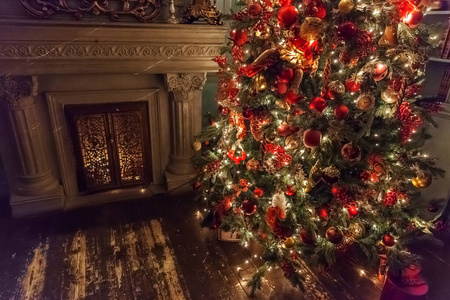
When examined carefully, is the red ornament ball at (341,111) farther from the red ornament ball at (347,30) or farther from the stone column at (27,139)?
the stone column at (27,139)

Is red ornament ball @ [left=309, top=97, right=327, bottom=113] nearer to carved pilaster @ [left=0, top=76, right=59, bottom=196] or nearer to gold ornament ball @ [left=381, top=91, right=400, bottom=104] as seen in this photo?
gold ornament ball @ [left=381, top=91, right=400, bottom=104]

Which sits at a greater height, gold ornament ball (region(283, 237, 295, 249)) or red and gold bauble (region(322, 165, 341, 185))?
red and gold bauble (region(322, 165, 341, 185))

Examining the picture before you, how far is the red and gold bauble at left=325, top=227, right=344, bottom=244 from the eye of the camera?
6.48 feet

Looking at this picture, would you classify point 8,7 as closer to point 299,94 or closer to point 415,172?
point 299,94

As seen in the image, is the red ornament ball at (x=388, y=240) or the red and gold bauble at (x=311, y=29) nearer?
the red and gold bauble at (x=311, y=29)

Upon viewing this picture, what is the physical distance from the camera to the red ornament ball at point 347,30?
1.57 m

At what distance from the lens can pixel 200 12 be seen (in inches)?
112

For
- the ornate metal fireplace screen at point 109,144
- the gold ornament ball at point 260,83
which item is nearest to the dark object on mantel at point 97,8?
the ornate metal fireplace screen at point 109,144

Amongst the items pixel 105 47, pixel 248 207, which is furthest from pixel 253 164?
pixel 105 47

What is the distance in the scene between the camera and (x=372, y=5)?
5.52ft

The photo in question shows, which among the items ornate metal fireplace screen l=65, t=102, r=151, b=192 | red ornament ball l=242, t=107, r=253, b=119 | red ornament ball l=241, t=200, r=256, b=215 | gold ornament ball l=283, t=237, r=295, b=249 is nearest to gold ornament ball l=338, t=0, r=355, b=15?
red ornament ball l=242, t=107, r=253, b=119

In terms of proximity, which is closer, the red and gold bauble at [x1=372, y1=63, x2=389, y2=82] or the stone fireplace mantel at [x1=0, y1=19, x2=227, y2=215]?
the red and gold bauble at [x1=372, y1=63, x2=389, y2=82]

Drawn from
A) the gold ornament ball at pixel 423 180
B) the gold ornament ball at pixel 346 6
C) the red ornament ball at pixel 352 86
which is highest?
the gold ornament ball at pixel 346 6

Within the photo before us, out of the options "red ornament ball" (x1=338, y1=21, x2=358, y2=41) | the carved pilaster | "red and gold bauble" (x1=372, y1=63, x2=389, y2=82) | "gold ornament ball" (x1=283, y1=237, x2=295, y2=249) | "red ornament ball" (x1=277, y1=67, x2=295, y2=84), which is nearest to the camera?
"red ornament ball" (x1=338, y1=21, x2=358, y2=41)
